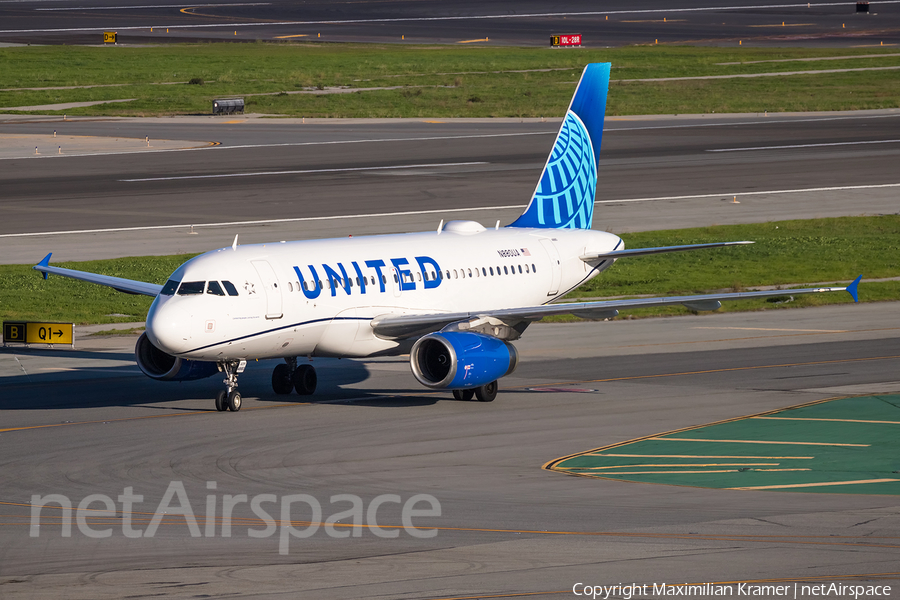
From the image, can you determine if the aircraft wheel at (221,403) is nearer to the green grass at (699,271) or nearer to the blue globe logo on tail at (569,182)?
the blue globe logo on tail at (569,182)

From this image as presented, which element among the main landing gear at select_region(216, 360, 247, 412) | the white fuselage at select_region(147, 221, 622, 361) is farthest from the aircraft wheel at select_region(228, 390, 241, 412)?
the white fuselage at select_region(147, 221, 622, 361)

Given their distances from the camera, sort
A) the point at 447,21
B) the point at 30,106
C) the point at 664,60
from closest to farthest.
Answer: the point at 30,106 < the point at 664,60 < the point at 447,21

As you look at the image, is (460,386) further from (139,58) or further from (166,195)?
(139,58)

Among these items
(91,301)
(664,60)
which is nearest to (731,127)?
(664,60)

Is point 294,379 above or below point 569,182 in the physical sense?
below

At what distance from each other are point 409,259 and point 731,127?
70164 mm

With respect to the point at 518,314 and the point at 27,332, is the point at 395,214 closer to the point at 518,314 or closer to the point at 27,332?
the point at 27,332

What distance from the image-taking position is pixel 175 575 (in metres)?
20.2

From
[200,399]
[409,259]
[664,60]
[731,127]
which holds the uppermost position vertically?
[664,60]

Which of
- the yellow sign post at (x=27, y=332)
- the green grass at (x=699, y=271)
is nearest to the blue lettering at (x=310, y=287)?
the yellow sign post at (x=27, y=332)

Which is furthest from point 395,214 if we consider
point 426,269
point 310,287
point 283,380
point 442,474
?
point 442,474

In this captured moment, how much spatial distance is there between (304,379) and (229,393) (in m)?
3.29

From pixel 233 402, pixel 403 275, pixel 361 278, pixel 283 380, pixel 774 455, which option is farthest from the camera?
pixel 283 380

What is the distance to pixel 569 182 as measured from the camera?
45312 mm
